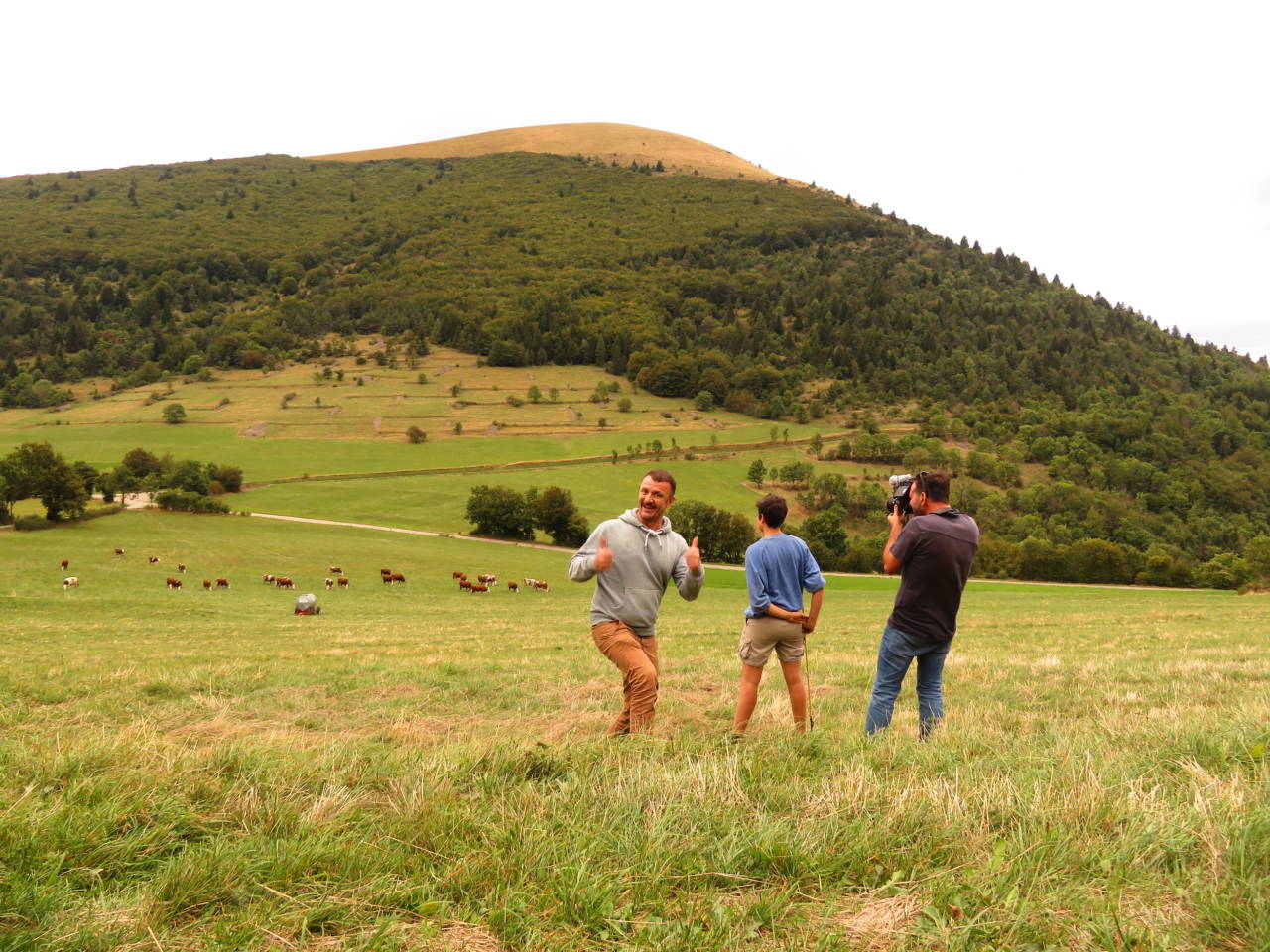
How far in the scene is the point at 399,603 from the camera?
37.1 metres

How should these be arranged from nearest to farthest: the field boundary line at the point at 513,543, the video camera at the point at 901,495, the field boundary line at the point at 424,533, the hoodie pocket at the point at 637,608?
the hoodie pocket at the point at 637,608
the video camera at the point at 901,495
the field boundary line at the point at 513,543
the field boundary line at the point at 424,533

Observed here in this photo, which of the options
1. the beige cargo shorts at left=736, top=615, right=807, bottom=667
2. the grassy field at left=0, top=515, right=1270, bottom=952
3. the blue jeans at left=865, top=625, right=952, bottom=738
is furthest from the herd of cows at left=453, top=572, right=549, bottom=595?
the blue jeans at left=865, top=625, right=952, bottom=738

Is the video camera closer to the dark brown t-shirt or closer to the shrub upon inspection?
the dark brown t-shirt

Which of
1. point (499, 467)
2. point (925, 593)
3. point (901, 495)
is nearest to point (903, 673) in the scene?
point (925, 593)

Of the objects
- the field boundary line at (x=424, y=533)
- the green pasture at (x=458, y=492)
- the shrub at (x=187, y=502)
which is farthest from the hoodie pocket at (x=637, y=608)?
the shrub at (x=187, y=502)

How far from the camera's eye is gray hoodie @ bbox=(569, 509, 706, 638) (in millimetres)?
6422

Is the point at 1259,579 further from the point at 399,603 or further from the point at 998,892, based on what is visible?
the point at 998,892

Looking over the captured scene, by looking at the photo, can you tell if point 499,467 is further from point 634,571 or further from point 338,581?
point 634,571

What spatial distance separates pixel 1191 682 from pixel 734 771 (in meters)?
9.10

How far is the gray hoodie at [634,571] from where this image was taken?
6422 millimetres

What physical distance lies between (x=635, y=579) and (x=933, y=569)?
267 cm

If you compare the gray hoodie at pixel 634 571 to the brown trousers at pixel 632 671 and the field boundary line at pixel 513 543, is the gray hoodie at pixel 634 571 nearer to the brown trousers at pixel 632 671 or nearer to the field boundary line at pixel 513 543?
the brown trousers at pixel 632 671

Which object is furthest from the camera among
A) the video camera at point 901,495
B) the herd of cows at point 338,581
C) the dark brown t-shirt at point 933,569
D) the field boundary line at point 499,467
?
the field boundary line at point 499,467

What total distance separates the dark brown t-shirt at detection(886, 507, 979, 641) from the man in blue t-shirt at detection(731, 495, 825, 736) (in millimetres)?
802
